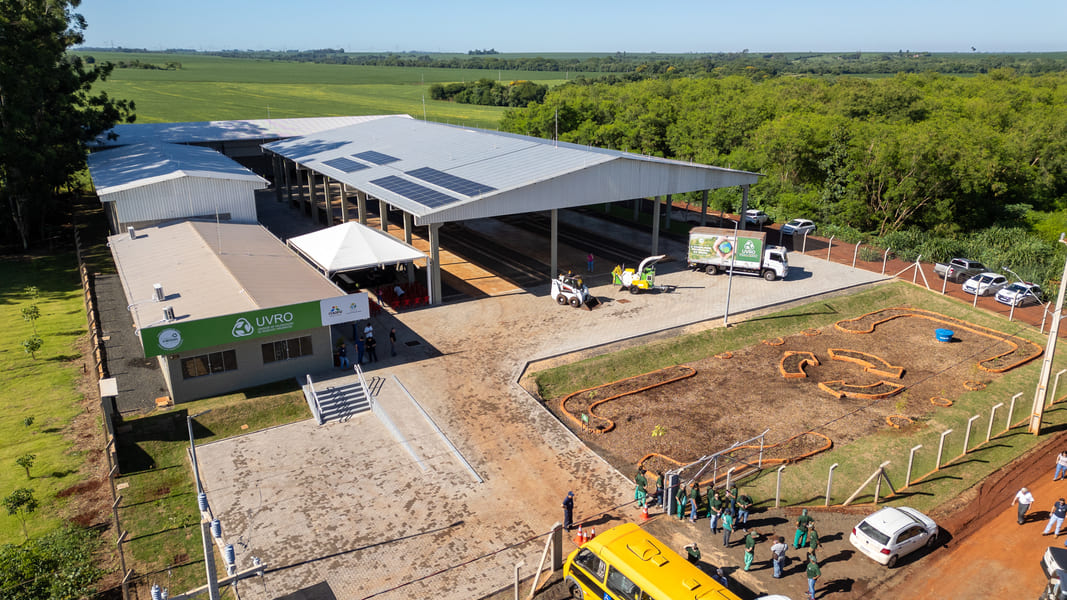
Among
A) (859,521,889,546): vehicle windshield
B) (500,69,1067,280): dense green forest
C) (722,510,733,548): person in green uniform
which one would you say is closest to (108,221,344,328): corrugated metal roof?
(722,510,733,548): person in green uniform

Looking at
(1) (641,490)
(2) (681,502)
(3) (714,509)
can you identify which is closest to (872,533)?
(3) (714,509)

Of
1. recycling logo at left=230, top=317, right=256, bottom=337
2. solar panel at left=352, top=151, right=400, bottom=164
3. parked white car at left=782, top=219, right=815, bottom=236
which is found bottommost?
parked white car at left=782, top=219, right=815, bottom=236

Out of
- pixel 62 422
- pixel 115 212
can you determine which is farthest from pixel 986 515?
pixel 115 212

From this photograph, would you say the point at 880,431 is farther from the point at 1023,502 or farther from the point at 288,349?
the point at 288,349

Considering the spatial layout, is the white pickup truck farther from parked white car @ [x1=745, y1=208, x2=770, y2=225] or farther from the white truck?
parked white car @ [x1=745, y1=208, x2=770, y2=225]

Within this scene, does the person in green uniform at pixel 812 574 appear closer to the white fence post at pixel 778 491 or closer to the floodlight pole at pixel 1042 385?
the white fence post at pixel 778 491

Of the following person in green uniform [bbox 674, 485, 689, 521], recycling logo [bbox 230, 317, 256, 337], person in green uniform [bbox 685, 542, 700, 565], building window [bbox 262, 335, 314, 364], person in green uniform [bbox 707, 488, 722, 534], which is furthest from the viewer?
building window [bbox 262, 335, 314, 364]

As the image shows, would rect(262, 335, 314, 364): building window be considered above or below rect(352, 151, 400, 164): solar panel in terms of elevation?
below

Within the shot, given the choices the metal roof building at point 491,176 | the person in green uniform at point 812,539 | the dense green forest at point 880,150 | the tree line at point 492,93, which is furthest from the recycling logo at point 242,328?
the tree line at point 492,93
